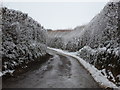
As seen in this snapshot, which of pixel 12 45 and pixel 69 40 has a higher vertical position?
pixel 12 45

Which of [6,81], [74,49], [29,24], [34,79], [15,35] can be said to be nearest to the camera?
[6,81]

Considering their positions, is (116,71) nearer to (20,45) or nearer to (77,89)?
(77,89)

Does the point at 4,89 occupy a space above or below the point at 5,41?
below

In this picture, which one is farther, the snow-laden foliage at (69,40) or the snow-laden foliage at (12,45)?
the snow-laden foliage at (69,40)

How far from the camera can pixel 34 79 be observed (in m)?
10.3

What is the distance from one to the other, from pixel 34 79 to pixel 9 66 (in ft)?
8.51

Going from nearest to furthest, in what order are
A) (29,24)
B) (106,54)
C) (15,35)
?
(106,54), (15,35), (29,24)

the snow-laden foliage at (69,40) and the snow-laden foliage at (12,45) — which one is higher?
the snow-laden foliage at (12,45)

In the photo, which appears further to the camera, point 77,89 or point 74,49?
point 74,49

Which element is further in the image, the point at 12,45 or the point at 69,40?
the point at 69,40

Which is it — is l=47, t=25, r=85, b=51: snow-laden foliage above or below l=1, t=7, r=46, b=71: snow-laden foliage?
below

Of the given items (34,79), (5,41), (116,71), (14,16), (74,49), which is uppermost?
(14,16)

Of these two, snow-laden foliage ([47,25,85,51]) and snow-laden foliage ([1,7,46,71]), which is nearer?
snow-laden foliage ([1,7,46,71])

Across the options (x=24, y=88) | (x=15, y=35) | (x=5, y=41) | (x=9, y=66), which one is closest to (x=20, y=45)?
(x=15, y=35)
